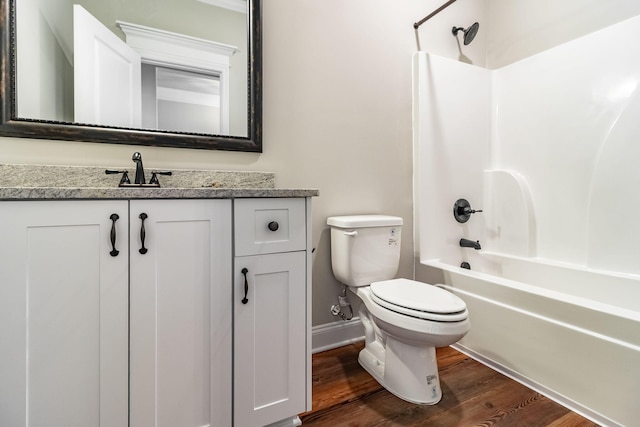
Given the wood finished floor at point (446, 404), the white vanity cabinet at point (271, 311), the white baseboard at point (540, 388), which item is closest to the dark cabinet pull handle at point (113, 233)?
the white vanity cabinet at point (271, 311)

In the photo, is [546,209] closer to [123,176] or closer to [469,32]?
[469,32]

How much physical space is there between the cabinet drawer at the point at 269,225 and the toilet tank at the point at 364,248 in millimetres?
508

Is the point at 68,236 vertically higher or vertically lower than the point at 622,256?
higher

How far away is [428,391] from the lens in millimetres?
1337

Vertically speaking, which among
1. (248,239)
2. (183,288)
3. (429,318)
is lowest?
(429,318)

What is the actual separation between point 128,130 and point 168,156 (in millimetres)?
186

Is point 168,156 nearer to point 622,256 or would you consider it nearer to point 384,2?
point 384,2

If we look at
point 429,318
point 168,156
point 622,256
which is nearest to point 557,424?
point 429,318

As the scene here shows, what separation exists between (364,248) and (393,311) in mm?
415

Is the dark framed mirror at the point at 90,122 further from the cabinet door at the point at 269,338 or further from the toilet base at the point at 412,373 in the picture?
the toilet base at the point at 412,373

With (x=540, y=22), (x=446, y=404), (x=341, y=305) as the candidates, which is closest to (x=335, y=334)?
(x=341, y=305)

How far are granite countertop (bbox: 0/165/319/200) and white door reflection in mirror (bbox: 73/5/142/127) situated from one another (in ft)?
0.79

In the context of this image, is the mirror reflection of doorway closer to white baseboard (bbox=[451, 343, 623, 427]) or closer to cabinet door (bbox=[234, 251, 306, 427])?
cabinet door (bbox=[234, 251, 306, 427])

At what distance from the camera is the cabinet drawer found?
104cm
